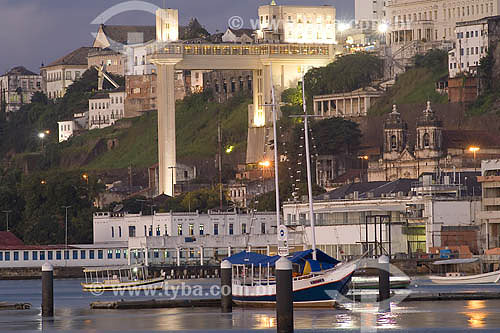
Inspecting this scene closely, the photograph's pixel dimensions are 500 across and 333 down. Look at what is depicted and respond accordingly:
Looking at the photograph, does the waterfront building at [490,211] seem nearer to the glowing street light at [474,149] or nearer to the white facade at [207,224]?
the white facade at [207,224]

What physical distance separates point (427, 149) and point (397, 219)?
36.8 meters

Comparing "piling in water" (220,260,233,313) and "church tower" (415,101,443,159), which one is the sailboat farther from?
"church tower" (415,101,443,159)

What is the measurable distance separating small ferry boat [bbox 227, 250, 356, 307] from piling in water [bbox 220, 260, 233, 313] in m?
1.67

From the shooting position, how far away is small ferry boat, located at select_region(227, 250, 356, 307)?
3556 inches

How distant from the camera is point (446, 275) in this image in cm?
12825

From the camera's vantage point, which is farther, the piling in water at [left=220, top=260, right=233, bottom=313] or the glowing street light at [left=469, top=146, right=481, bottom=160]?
the glowing street light at [left=469, top=146, right=481, bottom=160]

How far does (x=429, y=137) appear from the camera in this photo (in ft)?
604

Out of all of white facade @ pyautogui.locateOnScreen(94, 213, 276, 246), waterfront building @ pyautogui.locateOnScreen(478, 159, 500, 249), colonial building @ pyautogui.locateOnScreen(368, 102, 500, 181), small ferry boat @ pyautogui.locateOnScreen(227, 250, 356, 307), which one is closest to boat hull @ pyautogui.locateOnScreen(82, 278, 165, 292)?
small ferry boat @ pyautogui.locateOnScreen(227, 250, 356, 307)

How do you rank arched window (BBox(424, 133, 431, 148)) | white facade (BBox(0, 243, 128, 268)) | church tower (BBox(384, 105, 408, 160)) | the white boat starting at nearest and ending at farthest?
the white boat → white facade (BBox(0, 243, 128, 268)) → arched window (BBox(424, 133, 431, 148)) → church tower (BBox(384, 105, 408, 160))

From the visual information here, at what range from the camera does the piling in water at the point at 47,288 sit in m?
85.6

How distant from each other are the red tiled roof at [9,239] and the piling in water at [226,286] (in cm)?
8396

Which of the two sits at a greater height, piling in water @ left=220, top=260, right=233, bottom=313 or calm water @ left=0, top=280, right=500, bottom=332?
piling in water @ left=220, top=260, right=233, bottom=313

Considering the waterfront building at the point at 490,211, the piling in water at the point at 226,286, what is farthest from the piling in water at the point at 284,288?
the waterfront building at the point at 490,211

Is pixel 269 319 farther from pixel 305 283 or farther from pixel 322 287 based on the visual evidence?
pixel 322 287
